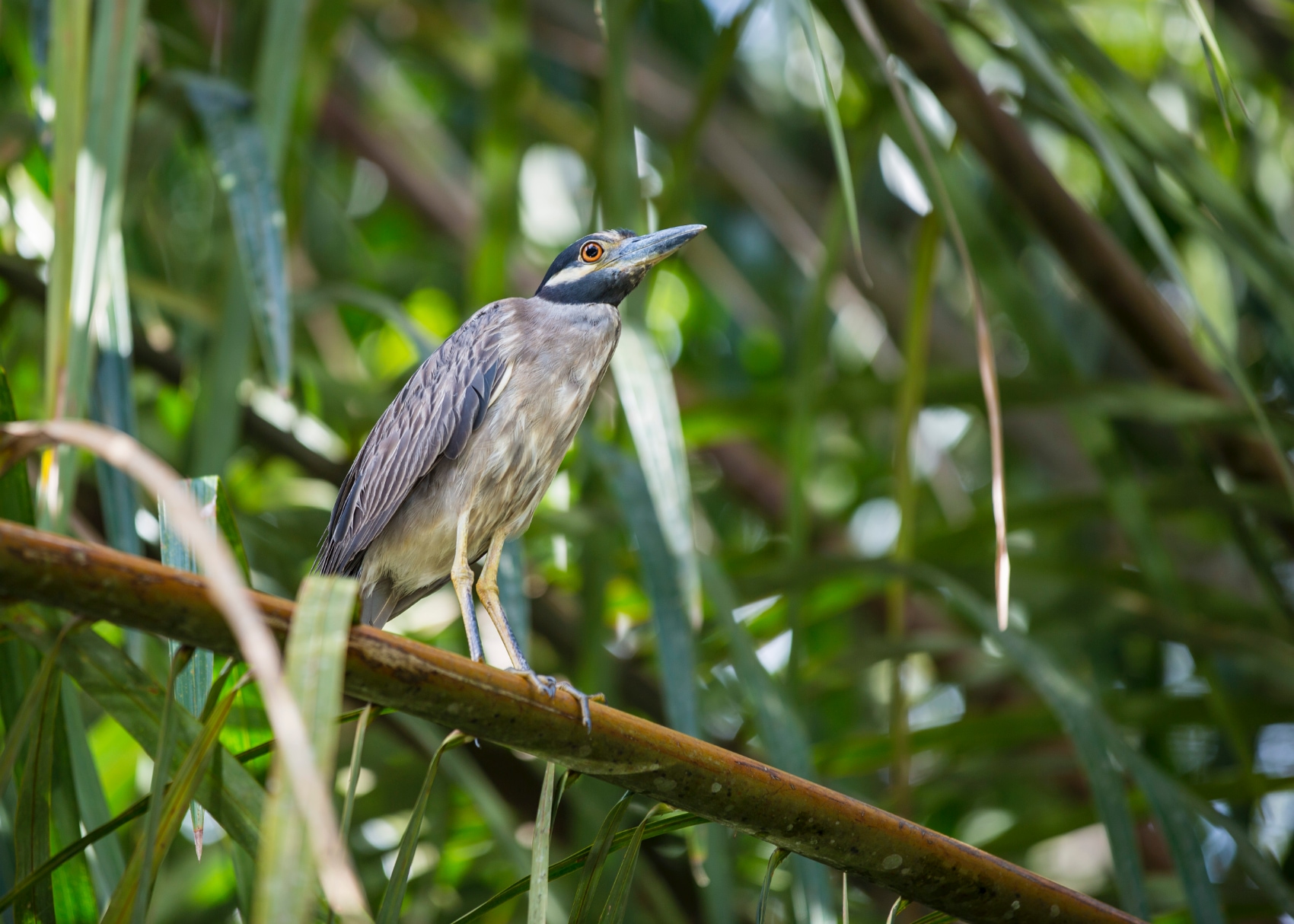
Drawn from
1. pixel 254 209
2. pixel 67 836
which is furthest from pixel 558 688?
pixel 254 209

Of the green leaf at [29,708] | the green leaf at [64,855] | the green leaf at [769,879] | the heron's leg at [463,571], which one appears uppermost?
the green leaf at [29,708]

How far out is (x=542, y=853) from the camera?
1420 millimetres

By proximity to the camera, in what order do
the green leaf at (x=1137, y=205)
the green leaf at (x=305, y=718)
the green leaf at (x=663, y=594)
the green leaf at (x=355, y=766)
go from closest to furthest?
the green leaf at (x=305, y=718) < the green leaf at (x=355, y=766) < the green leaf at (x=1137, y=205) < the green leaf at (x=663, y=594)

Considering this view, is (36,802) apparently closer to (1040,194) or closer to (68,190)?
(68,190)

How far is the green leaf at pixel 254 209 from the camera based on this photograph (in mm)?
2242

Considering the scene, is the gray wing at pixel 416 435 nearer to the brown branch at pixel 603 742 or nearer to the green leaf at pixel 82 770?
the green leaf at pixel 82 770

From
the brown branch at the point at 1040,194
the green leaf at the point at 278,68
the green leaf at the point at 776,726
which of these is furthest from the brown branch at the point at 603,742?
the brown branch at the point at 1040,194

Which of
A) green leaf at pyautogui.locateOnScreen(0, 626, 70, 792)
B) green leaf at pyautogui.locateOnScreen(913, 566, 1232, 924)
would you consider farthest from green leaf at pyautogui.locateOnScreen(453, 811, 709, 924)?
green leaf at pyautogui.locateOnScreen(913, 566, 1232, 924)

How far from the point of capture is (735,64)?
6.14 m

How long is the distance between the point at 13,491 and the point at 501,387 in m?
0.89


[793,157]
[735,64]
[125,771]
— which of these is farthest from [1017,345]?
[125,771]

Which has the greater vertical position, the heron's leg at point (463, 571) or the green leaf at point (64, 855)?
A: the green leaf at point (64, 855)

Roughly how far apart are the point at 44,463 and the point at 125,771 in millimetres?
2406

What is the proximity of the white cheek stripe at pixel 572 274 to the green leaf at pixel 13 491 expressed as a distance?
113 centimetres
